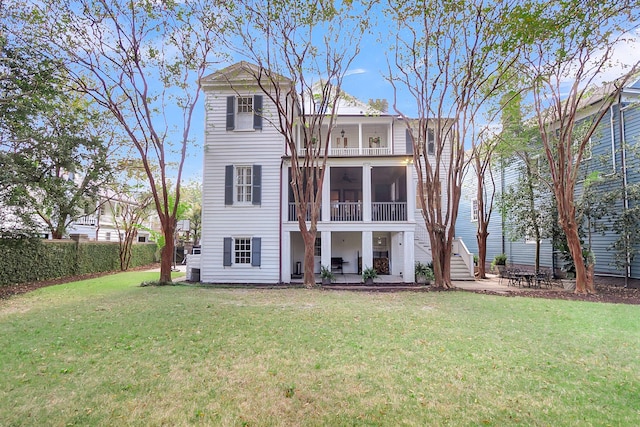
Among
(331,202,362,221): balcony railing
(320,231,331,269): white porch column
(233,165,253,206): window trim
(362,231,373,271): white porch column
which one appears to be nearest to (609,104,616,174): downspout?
(362,231,373,271): white porch column

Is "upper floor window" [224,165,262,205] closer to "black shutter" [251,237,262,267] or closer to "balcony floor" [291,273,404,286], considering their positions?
"black shutter" [251,237,262,267]

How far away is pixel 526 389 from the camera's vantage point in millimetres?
3910

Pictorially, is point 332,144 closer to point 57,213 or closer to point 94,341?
point 57,213

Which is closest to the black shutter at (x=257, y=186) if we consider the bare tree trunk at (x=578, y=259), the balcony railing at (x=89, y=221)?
the bare tree trunk at (x=578, y=259)

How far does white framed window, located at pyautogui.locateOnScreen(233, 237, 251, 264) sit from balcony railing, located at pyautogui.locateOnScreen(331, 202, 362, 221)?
4003mm

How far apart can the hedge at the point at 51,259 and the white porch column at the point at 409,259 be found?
47.3 ft

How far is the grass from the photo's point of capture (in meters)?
3.36

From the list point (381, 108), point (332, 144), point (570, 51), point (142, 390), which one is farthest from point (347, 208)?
point (142, 390)

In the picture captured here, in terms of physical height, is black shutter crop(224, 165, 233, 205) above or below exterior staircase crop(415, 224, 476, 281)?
above

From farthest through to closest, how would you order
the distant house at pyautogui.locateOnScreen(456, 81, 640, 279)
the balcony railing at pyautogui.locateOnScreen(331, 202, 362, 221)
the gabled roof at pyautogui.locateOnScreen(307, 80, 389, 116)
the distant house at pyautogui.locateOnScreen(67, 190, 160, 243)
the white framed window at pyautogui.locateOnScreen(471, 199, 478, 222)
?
the distant house at pyautogui.locateOnScreen(67, 190, 160, 243), the white framed window at pyautogui.locateOnScreen(471, 199, 478, 222), the gabled roof at pyautogui.locateOnScreen(307, 80, 389, 116), the balcony railing at pyautogui.locateOnScreen(331, 202, 362, 221), the distant house at pyautogui.locateOnScreen(456, 81, 640, 279)

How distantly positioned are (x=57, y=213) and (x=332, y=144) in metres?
12.5

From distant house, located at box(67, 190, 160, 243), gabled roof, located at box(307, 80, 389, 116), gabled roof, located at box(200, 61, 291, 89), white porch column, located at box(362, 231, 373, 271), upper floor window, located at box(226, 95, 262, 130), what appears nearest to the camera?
white porch column, located at box(362, 231, 373, 271)

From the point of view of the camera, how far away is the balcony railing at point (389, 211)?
48.8 ft

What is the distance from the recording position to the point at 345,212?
1499 cm
